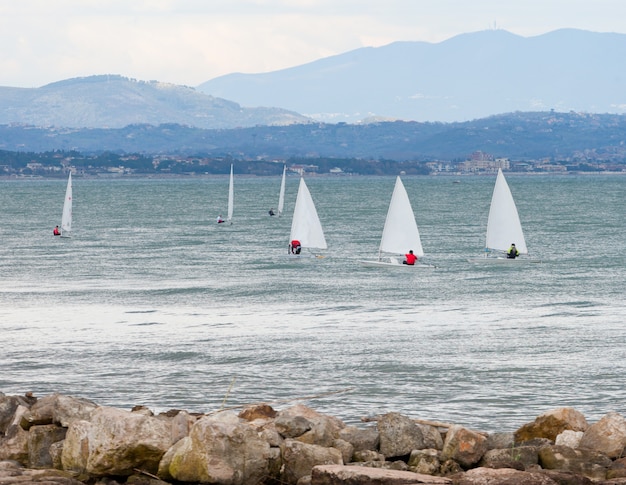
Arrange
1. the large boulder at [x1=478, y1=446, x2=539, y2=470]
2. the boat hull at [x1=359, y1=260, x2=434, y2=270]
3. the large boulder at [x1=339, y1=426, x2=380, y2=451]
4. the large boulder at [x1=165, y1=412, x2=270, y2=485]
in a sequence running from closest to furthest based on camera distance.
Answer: the large boulder at [x1=165, y1=412, x2=270, y2=485] → the large boulder at [x1=478, y1=446, x2=539, y2=470] → the large boulder at [x1=339, y1=426, x2=380, y2=451] → the boat hull at [x1=359, y1=260, x2=434, y2=270]

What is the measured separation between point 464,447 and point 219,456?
11.4 feet

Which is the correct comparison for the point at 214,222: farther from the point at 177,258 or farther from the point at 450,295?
the point at 450,295

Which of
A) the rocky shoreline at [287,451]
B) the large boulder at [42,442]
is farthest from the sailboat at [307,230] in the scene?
the large boulder at [42,442]

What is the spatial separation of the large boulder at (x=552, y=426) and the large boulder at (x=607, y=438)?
3.23 ft

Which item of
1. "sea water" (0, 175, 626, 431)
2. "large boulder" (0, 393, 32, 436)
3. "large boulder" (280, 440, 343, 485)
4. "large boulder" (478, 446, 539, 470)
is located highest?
"large boulder" (478, 446, 539, 470)

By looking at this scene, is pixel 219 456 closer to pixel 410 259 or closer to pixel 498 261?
pixel 410 259

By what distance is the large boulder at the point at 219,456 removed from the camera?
15781 mm

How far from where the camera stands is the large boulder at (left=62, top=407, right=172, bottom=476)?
16125mm

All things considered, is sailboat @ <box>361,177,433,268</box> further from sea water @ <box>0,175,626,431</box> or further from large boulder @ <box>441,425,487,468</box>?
large boulder @ <box>441,425,487,468</box>

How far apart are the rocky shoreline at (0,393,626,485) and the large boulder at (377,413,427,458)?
14mm

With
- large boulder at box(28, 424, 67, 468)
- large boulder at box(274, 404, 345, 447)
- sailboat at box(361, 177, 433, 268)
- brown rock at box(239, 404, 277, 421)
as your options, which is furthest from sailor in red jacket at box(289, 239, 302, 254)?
large boulder at box(28, 424, 67, 468)

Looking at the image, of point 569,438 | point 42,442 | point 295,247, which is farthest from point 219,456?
point 295,247

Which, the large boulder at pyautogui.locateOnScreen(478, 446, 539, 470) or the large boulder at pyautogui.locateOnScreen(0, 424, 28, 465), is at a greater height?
the large boulder at pyautogui.locateOnScreen(478, 446, 539, 470)

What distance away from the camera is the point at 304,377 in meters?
27.8
